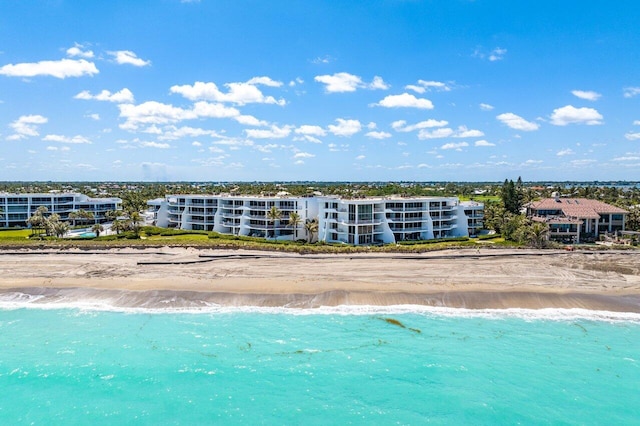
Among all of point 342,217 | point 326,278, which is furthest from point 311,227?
point 326,278

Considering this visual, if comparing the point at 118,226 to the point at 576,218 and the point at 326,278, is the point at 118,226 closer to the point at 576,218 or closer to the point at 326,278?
the point at 326,278

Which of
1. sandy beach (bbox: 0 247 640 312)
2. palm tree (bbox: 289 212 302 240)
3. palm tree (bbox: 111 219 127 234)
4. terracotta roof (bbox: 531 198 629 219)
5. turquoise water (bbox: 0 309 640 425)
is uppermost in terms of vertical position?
terracotta roof (bbox: 531 198 629 219)

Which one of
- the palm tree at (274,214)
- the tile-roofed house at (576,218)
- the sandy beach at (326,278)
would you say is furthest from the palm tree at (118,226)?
the tile-roofed house at (576,218)

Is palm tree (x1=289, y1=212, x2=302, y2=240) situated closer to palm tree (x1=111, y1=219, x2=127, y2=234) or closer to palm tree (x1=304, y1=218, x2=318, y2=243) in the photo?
palm tree (x1=304, y1=218, x2=318, y2=243)

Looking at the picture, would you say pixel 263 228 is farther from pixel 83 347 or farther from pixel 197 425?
pixel 197 425

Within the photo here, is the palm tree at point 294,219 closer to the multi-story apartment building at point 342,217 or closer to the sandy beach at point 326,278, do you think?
the multi-story apartment building at point 342,217

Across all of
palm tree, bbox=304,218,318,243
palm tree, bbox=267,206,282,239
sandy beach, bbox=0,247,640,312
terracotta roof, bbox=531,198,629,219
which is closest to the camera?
sandy beach, bbox=0,247,640,312

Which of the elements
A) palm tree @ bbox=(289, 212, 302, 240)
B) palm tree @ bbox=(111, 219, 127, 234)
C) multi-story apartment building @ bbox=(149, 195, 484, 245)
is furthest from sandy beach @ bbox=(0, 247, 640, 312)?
palm tree @ bbox=(111, 219, 127, 234)
